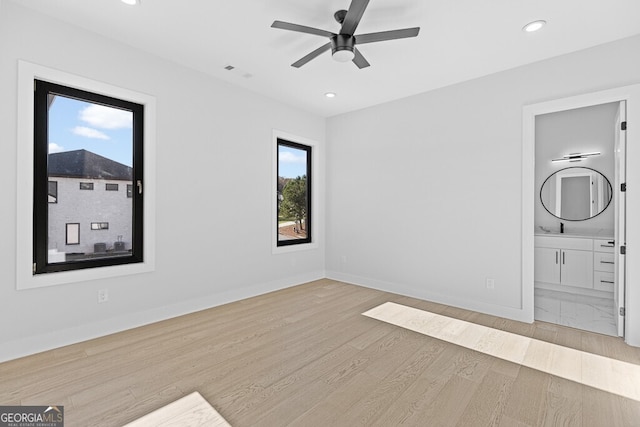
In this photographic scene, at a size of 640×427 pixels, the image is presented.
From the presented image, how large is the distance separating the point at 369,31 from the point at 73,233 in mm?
3211

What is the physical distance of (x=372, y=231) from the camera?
15.5ft

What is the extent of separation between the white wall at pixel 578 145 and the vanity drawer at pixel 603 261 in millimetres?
436

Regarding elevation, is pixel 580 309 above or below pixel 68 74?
below

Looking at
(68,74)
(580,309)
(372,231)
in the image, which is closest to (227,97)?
(68,74)

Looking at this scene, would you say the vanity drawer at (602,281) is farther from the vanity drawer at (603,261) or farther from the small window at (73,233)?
the small window at (73,233)

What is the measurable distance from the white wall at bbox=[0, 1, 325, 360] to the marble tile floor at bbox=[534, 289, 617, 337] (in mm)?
3185

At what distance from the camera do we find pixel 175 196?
3400mm

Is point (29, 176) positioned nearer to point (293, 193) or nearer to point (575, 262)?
point (293, 193)

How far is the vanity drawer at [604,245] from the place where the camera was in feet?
13.3

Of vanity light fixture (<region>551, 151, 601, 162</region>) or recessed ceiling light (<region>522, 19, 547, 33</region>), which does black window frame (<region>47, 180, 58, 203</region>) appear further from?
vanity light fixture (<region>551, 151, 601, 162</region>)

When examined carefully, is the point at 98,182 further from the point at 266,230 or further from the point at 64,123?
the point at 266,230

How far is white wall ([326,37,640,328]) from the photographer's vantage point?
130 inches

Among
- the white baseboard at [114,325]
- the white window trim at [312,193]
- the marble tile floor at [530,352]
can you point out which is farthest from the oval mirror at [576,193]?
the white baseboard at [114,325]

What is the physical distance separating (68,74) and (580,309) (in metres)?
5.90
